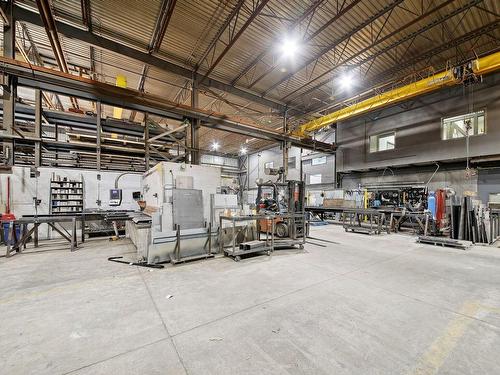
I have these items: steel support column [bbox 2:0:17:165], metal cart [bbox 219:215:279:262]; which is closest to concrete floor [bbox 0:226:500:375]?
metal cart [bbox 219:215:279:262]

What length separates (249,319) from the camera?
2.32m

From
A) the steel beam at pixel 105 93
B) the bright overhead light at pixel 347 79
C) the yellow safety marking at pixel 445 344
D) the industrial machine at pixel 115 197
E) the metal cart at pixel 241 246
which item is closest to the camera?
the yellow safety marking at pixel 445 344

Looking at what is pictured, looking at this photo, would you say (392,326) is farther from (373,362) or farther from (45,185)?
(45,185)

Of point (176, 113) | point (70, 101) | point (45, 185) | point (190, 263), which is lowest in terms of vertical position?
point (190, 263)

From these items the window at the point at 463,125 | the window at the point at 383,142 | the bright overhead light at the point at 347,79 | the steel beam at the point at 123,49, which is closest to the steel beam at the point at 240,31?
the steel beam at the point at 123,49

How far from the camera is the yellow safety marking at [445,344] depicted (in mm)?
1691

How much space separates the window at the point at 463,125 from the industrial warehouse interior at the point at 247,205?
0.22 ft

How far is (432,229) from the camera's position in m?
7.56

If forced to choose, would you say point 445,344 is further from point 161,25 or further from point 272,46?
point 161,25

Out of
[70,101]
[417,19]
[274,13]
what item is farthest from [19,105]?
[417,19]

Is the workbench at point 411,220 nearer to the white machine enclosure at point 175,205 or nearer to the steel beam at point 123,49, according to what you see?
the white machine enclosure at point 175,205

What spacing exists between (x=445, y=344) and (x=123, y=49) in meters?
9.94

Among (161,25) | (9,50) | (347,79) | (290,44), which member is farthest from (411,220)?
(9,50)

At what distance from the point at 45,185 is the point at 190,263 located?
5.74 m
